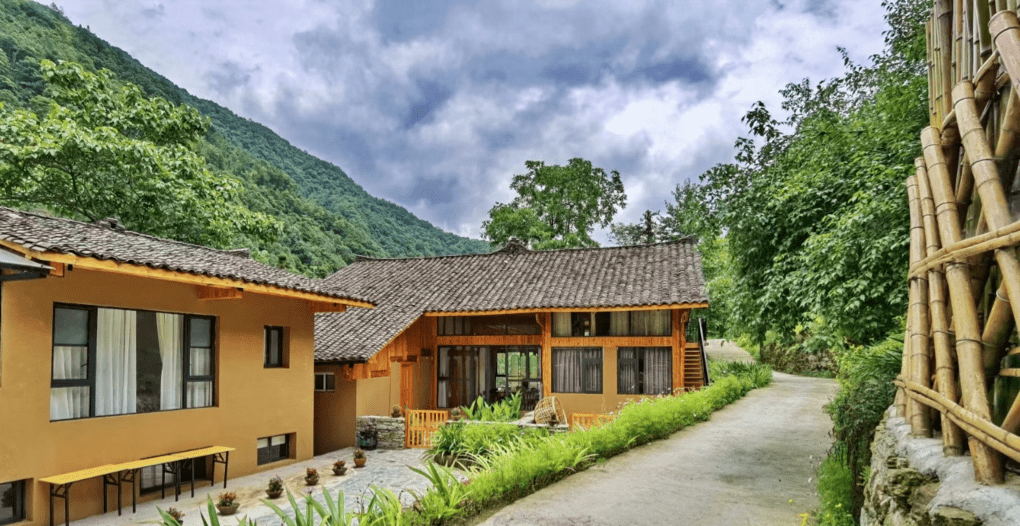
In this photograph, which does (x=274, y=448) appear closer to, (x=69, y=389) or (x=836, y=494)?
(x=69, y=389)

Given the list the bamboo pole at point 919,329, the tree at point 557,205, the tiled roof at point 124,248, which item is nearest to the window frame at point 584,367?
the tiled roof at point 124,248

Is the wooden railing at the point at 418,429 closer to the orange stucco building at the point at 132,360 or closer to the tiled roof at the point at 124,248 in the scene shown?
the orange stucco building at the point at 132,360

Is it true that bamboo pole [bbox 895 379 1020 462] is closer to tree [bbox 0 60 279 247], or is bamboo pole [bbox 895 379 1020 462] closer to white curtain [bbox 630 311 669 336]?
white curtain [bbox 630 311 669 336]

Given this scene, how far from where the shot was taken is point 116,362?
899cm

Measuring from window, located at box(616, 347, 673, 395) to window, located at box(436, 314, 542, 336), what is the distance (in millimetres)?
2567

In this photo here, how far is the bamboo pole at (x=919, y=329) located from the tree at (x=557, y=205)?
2930 centimetres

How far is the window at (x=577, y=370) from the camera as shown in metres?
16.6

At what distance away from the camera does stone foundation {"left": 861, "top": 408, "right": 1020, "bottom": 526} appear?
96.0 inches

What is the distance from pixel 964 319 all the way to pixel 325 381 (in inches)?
567

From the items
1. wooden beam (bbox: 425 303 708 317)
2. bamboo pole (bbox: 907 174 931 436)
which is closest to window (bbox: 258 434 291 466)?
wooden beam (bbox: 425 303 708 317)

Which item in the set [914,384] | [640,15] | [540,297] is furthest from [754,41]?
[914,384]

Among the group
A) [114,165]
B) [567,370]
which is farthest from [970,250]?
[114,165]

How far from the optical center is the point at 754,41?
40.2ft

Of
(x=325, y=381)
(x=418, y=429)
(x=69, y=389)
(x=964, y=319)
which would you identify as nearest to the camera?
(x=964, y=319)
